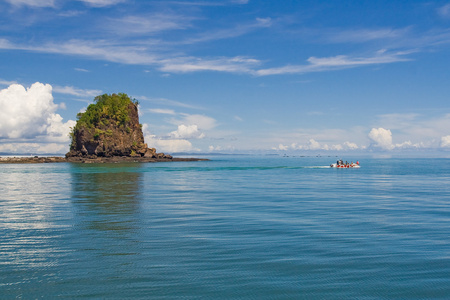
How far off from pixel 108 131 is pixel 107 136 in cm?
243

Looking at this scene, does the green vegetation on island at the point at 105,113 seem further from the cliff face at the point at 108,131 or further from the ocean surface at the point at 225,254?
the ocean surface at the point at 225,254

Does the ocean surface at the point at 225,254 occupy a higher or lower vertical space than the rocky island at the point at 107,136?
lower

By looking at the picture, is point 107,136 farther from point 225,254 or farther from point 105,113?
point 225,254

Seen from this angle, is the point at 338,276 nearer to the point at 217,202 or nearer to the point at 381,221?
the point at 381,221

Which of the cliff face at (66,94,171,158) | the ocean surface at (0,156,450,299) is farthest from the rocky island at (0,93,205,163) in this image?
the ocean surface at (0,156,450,299)

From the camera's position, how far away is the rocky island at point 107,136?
175750 millimetres

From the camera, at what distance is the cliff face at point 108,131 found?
176m

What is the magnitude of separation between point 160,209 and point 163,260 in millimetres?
14468

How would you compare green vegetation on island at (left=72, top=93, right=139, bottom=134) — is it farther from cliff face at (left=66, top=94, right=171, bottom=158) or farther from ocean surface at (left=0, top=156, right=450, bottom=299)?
ocean surface at (left=0, top=156, right=450, bottom=299)

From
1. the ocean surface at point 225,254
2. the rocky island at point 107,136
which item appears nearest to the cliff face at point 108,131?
the rocky island at point 107,136

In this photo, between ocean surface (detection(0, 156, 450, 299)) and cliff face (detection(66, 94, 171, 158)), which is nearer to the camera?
ocean surface (detection(0, 156, 450, 299))

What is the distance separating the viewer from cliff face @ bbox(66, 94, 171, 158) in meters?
176

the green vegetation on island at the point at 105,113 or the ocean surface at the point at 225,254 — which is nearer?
the ocean surface at the point at 225,254

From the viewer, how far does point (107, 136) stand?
178 meters
